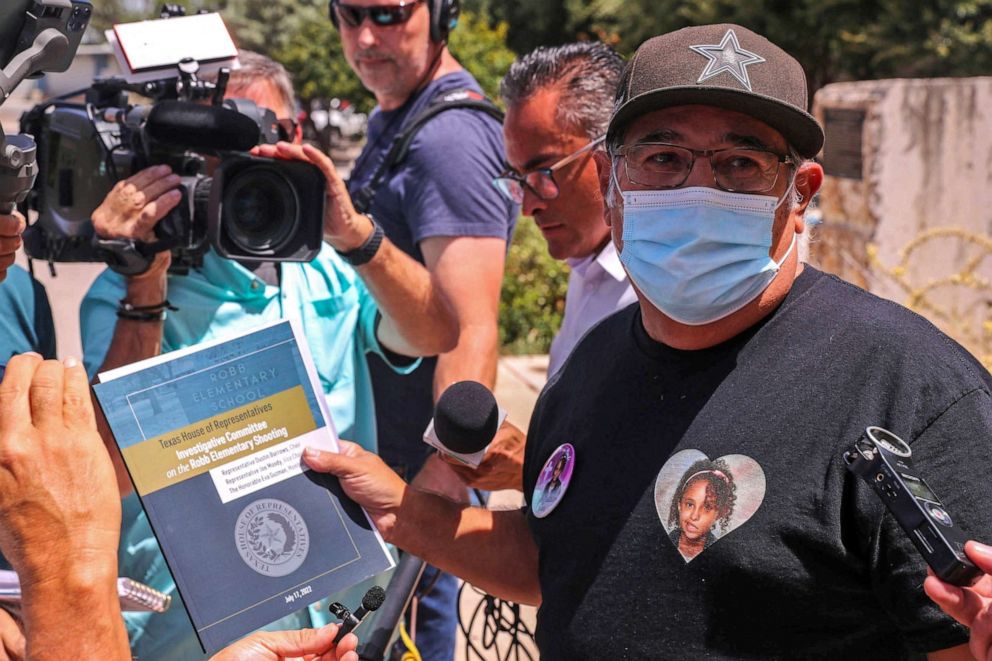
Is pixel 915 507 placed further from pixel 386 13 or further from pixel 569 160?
pixel 386 13

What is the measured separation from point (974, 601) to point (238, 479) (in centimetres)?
116

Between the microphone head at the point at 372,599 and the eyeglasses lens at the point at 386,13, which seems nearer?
the microphone head at the point at 372,599

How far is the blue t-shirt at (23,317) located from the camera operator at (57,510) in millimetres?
756

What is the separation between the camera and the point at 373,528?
2.00m

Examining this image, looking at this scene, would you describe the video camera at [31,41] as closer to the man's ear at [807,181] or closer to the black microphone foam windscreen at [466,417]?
the black microphone foam windscreen at [466,417]

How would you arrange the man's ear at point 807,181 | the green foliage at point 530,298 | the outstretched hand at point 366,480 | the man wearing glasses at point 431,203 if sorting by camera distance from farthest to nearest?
the green foliage at point 530,298
the man wearing glasses at point 431,203
the outstretched hand at point 366,480
the man's ear at point 807,181

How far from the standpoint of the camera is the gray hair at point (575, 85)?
269 centimetres

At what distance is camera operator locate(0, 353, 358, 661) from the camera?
4.68 ft

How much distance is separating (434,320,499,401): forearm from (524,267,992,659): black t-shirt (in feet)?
3.26

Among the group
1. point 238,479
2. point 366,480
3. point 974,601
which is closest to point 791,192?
point 974,601

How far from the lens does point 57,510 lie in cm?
145

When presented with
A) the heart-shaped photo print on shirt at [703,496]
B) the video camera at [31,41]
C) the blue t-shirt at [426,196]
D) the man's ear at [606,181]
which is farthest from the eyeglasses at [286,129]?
the heart-shaped photo print on shirt at [703,496]

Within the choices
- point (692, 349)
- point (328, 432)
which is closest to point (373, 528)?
point (328, 432)

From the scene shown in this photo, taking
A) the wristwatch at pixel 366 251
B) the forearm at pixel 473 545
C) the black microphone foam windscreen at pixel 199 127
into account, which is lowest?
the forearm at pixel 473 545
